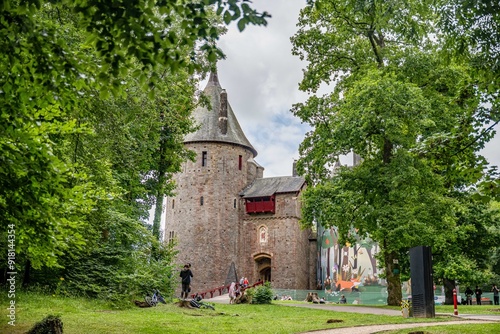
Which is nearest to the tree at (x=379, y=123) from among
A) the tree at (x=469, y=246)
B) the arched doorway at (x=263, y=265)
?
the tree at (x=469, y=246)

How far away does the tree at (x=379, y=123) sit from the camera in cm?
1984

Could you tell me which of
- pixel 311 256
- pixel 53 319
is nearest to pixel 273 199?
pixel 311 256

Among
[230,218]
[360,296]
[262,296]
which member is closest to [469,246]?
[360,296]

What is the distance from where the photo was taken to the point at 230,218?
49.6 meters

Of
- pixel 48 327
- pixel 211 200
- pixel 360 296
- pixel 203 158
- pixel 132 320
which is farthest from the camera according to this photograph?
pixel 203 158

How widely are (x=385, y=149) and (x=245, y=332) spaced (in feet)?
42.4

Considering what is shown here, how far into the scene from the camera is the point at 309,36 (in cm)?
2427

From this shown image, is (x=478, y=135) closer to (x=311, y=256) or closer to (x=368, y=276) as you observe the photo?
(x=368, y=276)

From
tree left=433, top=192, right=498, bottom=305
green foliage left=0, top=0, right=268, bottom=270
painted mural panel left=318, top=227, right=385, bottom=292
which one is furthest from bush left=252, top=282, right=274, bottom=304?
painted mural panel left=318, top=227, right=385, bottom=292

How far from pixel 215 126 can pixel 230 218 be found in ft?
28.9

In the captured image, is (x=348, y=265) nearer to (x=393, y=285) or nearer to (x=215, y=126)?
(x=215, y=126)

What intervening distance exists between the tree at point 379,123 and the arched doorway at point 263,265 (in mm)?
26972

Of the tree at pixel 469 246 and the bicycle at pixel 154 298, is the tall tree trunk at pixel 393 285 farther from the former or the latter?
the bicycle at pixel 154 298

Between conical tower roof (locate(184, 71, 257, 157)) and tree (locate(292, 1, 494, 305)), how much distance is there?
2542 cm
